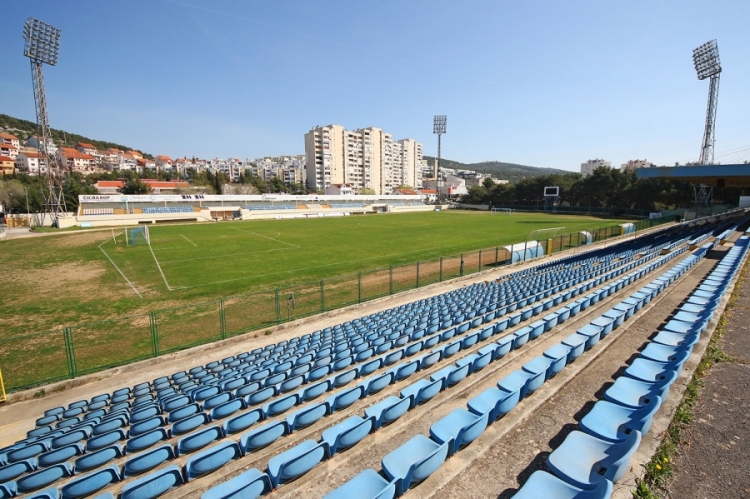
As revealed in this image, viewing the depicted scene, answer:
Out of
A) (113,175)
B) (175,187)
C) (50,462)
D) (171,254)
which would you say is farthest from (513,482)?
(113,175)

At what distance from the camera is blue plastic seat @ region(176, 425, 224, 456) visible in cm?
561

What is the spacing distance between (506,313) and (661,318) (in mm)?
4427

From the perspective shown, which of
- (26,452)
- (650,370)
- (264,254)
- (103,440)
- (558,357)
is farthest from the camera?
(264,254)

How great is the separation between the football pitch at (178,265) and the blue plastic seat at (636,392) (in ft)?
43.2

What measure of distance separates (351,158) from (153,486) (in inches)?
6113

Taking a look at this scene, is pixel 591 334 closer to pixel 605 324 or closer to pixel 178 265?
pixel 605 324

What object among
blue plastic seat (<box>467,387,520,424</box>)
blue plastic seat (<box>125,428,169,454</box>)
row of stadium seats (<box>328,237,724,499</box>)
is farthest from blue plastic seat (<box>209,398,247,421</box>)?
blue plastic seat (<box>467,387,520,424</box>)

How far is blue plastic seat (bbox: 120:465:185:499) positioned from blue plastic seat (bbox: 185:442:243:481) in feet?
0.79

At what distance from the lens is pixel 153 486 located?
14.6ft

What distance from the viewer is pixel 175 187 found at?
110875 mm

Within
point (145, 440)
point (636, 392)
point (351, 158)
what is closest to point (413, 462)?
point (636, 392)

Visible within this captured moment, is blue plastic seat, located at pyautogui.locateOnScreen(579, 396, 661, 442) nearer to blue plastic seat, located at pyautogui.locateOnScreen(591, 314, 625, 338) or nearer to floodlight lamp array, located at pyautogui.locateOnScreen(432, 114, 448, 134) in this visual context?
blue plastic seat, located at pyautogui.locateOnScreen(591, 314, 625, 338)

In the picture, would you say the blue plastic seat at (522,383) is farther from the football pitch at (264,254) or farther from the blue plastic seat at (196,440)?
the football pitch at (264,254)

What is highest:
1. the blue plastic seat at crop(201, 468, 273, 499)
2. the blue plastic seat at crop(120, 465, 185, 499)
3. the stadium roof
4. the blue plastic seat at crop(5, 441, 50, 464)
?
the stadium roof
